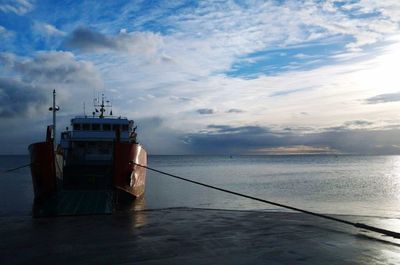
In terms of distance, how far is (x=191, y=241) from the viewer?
836 cm

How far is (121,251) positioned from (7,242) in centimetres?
271

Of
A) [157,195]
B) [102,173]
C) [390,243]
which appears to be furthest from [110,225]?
[157,195]

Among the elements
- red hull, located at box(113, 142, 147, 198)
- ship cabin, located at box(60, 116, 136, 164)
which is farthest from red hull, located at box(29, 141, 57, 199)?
ship cabin, located at box(60, 116, 136, 164)

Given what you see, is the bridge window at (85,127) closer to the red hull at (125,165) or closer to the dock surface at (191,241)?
the red hull at (125,165)

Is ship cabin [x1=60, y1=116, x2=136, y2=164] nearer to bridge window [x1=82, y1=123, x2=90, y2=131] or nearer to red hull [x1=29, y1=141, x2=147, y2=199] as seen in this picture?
bridge window [x1=82, y1=123, x2=90, y2=131]

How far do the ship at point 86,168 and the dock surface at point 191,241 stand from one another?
9.86 feet

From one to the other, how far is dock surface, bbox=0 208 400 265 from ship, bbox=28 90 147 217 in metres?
3.01

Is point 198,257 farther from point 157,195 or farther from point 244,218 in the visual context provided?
point 157,195

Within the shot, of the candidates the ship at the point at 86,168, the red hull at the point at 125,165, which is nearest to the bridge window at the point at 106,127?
the ship at the point at 86,168

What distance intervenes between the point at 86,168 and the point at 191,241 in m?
13.6

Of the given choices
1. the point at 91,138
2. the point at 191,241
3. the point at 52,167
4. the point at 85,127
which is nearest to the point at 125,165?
Result: the point at 52,167

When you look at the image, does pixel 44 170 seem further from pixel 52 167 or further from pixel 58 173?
pixel 58 173

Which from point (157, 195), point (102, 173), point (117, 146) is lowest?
point (157, 195)

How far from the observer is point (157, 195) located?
1278 inches
